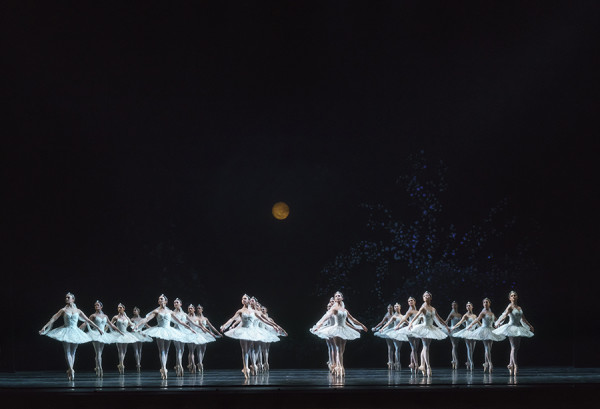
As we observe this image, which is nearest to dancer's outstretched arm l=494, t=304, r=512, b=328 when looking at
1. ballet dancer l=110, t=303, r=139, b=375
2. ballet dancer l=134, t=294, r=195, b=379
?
ballet dancer l=134, t=294, r=195, b=379

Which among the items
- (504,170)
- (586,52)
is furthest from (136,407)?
(586,52)

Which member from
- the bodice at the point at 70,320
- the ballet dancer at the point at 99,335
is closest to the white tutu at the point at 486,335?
the ballet dancer at the point at 99,335

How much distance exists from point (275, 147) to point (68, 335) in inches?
307

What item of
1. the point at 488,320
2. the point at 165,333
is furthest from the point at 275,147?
the point at 488,320

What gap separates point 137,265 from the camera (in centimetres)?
1900

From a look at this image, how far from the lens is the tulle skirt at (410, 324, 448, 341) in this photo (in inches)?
564

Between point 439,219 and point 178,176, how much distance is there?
6.73m

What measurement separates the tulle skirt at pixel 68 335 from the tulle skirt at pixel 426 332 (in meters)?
6.15

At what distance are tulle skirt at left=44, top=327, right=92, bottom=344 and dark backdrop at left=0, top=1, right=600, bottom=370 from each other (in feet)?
15.2

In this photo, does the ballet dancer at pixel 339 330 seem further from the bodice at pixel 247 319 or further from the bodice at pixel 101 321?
the bodice at pixel 101 321

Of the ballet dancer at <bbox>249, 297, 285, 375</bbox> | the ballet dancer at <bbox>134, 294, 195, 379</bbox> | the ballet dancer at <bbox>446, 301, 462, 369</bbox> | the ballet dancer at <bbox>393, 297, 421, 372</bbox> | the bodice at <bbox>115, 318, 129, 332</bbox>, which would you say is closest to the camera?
the ballet dancer at <bbox>249, 297, 285, 375</bbox>

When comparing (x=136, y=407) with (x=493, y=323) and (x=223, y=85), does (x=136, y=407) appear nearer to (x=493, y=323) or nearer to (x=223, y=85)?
(x=493, y=323)

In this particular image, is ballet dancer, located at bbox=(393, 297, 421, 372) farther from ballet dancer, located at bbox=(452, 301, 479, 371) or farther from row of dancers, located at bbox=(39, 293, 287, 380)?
row of dancers, located at bbox=(39, 293, 287, 380)

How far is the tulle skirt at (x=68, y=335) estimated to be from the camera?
13.5 meters
